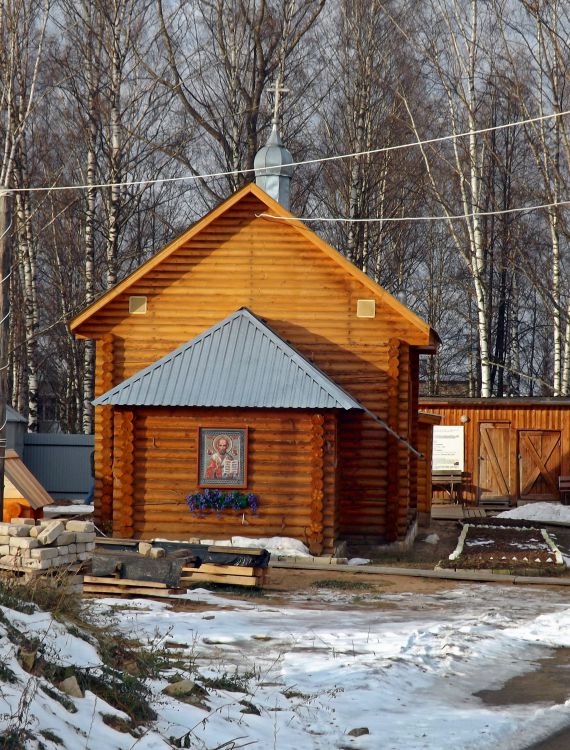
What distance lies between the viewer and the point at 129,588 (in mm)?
15039

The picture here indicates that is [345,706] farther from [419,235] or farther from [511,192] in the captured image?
[419,235]

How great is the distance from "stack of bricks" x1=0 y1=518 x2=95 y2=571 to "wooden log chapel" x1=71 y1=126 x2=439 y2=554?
19.4 ft

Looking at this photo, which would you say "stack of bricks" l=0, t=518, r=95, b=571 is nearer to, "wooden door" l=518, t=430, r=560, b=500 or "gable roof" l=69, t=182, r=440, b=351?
"gable roof" l=69, t=182, r=440, b=351

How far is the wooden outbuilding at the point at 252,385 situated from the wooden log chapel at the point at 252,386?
3 centimetres

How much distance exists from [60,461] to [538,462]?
47.4 feet

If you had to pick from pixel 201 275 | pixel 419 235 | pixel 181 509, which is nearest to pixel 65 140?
pixel 419 235

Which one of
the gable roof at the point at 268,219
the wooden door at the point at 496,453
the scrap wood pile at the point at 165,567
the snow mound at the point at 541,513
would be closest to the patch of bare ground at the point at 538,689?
the scrap wood pile at the point at 165,567

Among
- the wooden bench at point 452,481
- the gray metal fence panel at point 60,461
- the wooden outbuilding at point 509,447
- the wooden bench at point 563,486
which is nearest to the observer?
the wooden bench at point 563,486

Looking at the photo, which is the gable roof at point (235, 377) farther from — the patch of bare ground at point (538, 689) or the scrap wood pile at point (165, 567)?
the patch of bare ground at point (538, 689)

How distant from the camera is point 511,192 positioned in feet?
143

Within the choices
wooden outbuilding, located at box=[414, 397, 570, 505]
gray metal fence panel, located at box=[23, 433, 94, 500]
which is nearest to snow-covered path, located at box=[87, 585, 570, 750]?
wooden outbuilding, located at box=[414, 397, 570, 505]

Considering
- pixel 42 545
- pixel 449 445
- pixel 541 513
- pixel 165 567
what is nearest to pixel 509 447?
pixel 449 445

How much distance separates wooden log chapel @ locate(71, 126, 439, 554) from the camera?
1995 centimetres

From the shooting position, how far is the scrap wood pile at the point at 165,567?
15.0 meters
